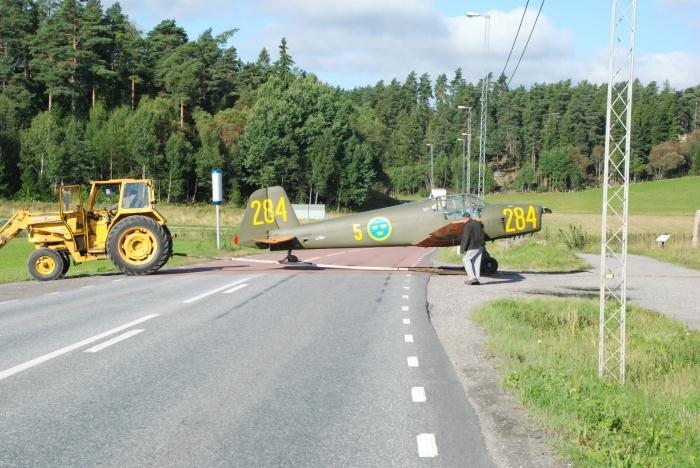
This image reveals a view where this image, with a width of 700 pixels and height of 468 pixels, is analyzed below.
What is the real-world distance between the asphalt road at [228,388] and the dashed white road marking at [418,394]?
0.04 m

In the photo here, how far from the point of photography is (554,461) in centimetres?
470

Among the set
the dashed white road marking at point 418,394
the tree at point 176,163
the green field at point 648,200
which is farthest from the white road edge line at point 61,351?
the green field at point 648,200

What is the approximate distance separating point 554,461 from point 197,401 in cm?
324

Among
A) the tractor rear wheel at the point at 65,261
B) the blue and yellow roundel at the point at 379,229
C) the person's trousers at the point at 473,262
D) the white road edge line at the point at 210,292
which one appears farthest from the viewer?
the blue and yellow roundel at the point at 379,229

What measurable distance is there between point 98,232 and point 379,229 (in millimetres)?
8608

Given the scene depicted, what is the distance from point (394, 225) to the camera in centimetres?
2073

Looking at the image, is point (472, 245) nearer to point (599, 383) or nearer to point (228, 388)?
point (599, 383)

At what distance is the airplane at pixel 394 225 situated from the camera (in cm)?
2019

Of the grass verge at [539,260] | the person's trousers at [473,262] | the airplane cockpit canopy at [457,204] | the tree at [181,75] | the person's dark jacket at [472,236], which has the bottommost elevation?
the grass verge at [539,260]

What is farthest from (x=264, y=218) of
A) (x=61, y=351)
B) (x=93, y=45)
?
(x=93, y=45)

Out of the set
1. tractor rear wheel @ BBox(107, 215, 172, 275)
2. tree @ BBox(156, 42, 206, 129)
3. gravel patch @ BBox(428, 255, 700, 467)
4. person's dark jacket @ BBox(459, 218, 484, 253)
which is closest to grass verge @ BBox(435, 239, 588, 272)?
gravel patch @ BBox(428, 255, 700, 467)

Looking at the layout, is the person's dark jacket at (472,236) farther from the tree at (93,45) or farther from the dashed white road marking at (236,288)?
the tree at (93,45)

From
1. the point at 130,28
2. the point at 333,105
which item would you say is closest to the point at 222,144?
the point at 333,105

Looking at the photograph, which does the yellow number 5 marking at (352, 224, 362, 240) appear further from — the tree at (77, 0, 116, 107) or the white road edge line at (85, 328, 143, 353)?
the tree at (77, 0, 116, 107)
